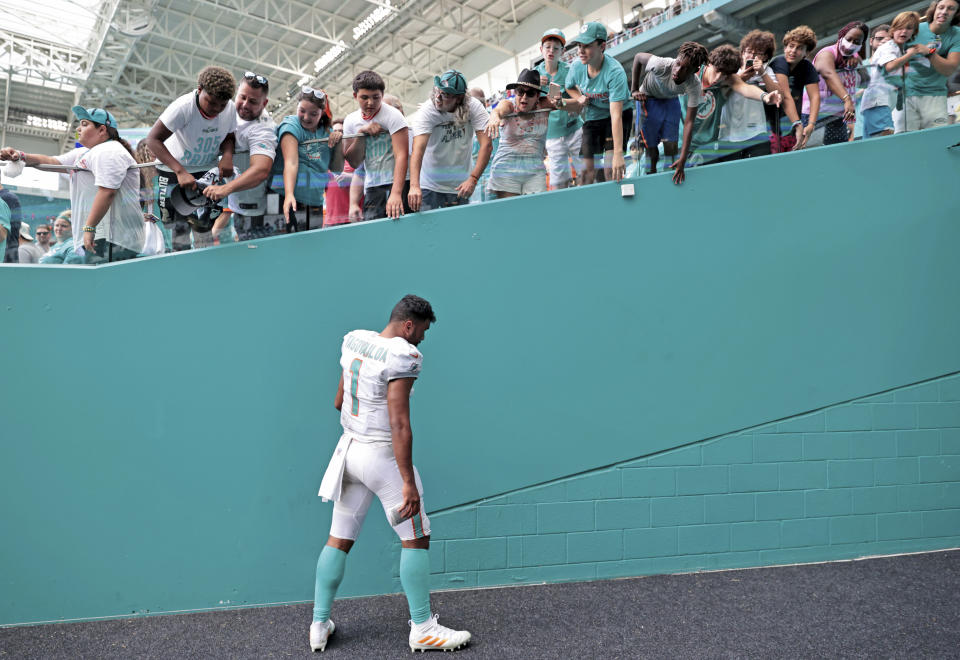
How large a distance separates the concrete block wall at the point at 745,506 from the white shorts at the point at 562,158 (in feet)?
6.33

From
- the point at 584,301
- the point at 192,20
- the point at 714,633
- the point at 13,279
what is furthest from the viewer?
the point at 192,20

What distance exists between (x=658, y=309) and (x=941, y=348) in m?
2.06

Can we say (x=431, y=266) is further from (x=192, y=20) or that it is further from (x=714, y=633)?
(x=192, y=20)

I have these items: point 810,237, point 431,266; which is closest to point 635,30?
point 810,237

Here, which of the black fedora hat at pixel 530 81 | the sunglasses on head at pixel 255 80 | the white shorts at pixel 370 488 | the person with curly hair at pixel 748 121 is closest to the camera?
the white shorts at pixel 370 488

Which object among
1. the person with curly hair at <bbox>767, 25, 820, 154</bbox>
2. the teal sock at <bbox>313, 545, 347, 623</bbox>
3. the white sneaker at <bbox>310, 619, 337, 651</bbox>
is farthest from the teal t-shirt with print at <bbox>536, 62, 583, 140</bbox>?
the white sneaker at <bbox>310, 619, 337, 651</bbox>

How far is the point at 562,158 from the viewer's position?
435 cm

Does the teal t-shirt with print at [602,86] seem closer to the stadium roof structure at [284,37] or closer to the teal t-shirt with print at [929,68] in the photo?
the teal t-shirt with print at [929,68]

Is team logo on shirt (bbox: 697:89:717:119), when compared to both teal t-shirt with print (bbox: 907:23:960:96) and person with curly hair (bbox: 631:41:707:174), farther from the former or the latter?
teal t-shirt with print (bbox: 907:23:960:96)

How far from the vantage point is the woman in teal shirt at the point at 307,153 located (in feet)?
13.3

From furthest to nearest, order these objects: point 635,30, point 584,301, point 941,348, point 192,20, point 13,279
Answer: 1. point 192,20
2. point 635,30
3. point 941,348
4. point 584,301
5. point 13,279

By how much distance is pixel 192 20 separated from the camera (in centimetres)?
1633

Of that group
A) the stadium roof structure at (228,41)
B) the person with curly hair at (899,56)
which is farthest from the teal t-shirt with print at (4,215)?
the stadium roof structure at (228,41)

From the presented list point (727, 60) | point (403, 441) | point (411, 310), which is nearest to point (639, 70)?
point (727, 60)
